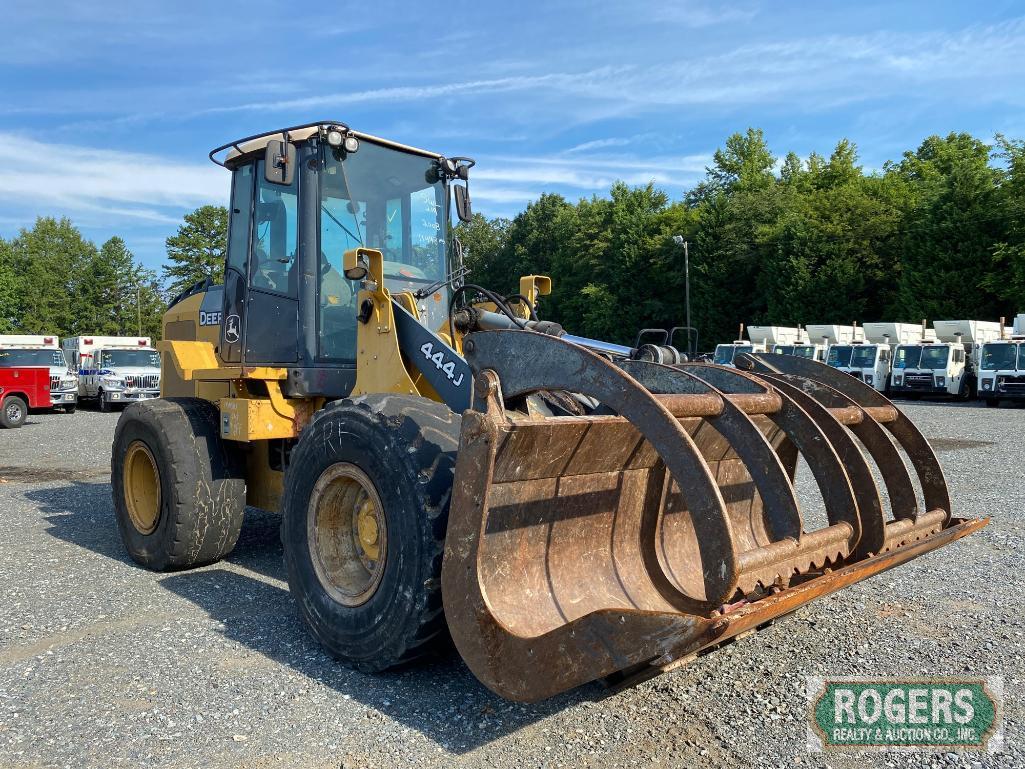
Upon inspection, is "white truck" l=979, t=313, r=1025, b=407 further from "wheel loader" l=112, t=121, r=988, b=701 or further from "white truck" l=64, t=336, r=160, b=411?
"white truck" l=64, t=336, r=160, b=411

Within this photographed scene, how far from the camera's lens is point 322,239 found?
535cm

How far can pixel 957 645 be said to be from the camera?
172 inches

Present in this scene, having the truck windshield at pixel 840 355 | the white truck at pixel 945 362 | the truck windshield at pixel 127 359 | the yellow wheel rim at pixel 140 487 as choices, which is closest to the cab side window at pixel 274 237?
the yellow wheel rim at pixel 140 487

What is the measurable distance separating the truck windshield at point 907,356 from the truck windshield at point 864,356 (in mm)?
774

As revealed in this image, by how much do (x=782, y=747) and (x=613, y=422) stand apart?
4.76 feet

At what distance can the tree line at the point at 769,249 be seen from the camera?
36.8 meters

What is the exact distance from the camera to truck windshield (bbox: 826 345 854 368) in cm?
2878

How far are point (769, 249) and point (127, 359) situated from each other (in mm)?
34821

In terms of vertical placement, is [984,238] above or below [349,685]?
above

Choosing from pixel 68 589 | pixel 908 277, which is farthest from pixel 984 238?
pixel 68 589

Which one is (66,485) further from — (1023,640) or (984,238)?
(984,238)

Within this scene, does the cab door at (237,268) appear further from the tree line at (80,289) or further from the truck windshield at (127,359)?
the tree line at (80,289)

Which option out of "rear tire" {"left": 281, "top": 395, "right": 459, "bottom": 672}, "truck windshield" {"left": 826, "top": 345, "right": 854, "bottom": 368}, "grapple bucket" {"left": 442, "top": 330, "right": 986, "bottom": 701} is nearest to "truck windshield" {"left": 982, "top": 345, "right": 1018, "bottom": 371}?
"truck windshield" {"left": 826, "top": 345, "right": 854, "bottom": 368}

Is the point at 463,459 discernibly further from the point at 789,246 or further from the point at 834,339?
the point at 789,246
